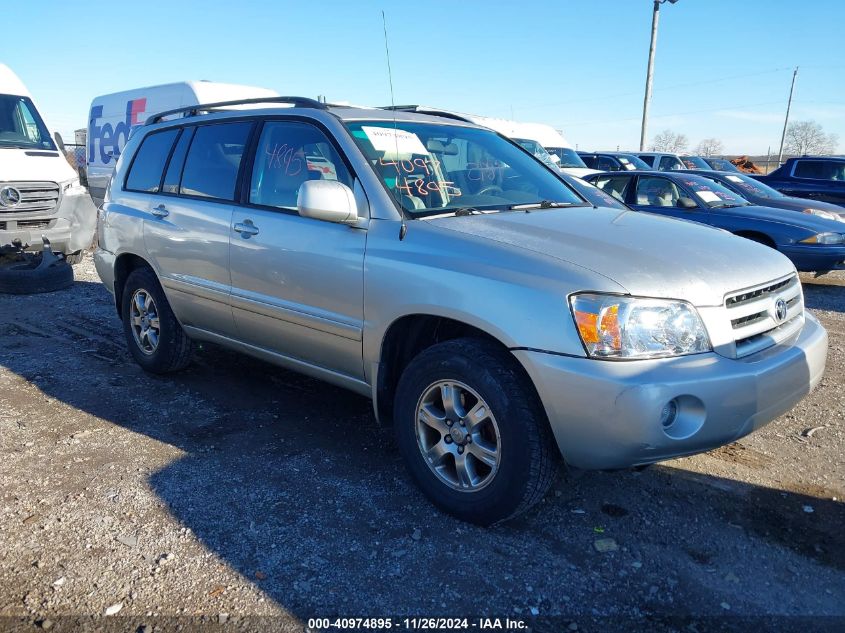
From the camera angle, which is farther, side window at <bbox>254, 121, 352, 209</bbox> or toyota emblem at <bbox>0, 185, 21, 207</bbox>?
toyota emblem at <bbox>0, 185, 21, 207</bbox>

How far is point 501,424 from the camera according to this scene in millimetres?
2799

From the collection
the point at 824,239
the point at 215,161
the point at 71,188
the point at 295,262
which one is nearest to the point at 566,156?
the point at 824,239

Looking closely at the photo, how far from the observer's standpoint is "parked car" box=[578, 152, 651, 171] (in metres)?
17.7

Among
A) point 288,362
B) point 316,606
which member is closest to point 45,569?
point 316,606

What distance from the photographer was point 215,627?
2.42 metres

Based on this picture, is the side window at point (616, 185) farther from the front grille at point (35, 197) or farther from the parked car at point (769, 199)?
the front grille at point (35, 197)

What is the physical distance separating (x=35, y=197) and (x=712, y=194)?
871 cm

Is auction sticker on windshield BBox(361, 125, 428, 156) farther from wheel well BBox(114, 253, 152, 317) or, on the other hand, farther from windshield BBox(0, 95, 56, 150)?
windshield BBox(0, 95, 56, 150)

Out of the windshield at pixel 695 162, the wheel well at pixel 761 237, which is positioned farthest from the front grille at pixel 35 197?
the windshield at pixel 695 162

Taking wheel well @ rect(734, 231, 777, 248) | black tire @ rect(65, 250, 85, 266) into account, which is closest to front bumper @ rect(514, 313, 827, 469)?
wheel well @ rect(734, 231, 777, 248)

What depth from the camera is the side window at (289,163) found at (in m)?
3.65

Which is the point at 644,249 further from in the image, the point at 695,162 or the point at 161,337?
the point at 695,162

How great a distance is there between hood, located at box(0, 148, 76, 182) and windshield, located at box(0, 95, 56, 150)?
166 mm

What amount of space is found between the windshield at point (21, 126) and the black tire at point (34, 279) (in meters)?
1.91
